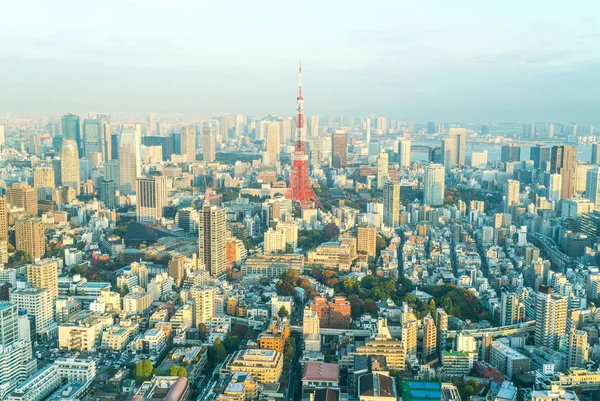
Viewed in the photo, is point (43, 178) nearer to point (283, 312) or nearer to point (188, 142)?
point (188, 142)

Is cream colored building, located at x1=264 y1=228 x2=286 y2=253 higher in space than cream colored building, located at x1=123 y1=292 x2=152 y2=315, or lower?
higher

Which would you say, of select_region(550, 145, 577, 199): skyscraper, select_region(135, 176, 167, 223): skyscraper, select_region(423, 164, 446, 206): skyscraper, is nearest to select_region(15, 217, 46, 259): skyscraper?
select_region(135, 176, 167, 223): skyscraper

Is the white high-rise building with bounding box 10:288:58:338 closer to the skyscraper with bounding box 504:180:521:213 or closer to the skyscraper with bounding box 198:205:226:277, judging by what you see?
the skyscraper with bounding box 198:205:226:277

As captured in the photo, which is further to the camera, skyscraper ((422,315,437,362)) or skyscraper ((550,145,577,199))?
skyscraper ((550,145,577,199))

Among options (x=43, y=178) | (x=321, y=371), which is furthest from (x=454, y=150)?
(x=321, y=371)

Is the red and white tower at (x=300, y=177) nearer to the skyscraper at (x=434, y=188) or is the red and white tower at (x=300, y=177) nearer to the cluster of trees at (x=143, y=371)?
the skyscraper at (x=434, y=188)

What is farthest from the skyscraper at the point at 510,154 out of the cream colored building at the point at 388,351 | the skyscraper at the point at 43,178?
the cream colored building at the point at 388,351

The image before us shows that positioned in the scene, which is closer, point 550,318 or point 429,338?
point 429,338
